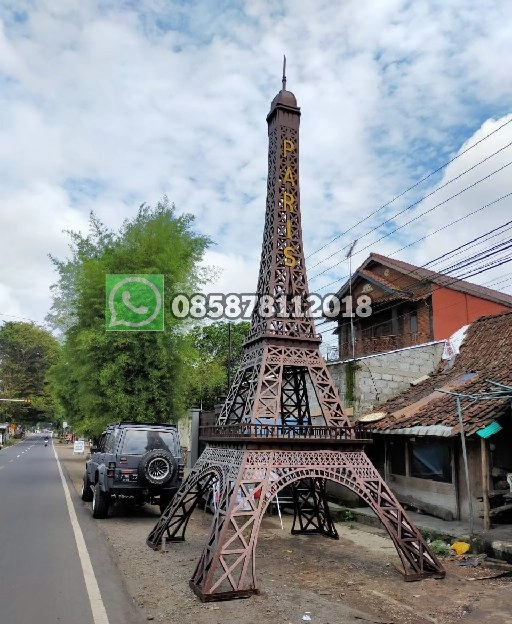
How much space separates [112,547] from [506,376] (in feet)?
29.9

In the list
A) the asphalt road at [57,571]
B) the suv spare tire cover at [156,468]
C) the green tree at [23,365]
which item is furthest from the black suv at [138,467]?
the green tree at [23,365]

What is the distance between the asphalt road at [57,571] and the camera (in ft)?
19.6

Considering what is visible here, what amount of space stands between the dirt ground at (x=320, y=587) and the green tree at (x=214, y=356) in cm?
2132

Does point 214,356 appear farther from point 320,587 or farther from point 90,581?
point 320,587

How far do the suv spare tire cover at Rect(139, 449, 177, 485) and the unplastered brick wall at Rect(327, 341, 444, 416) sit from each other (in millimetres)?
6104

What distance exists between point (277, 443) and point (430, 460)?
618cm

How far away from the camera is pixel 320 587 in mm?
7184

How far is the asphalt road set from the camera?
5969mm

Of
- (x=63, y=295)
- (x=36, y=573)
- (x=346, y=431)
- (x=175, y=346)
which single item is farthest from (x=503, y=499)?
(x=63, y=295)

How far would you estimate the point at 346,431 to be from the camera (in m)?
8.92

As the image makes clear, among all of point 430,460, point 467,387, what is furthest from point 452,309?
point 430,460

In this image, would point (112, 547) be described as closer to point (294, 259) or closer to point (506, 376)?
point (294, 259)

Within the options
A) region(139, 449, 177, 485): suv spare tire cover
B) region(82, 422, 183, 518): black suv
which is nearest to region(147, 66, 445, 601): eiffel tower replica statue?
region(139, 449, 177, 485): suv spare tire cover

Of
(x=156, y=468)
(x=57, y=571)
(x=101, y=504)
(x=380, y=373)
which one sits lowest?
(x=57, y=571)
